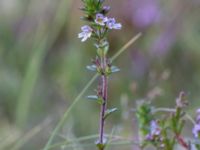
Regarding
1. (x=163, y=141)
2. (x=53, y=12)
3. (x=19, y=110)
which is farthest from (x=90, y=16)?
(x=53, y=12)

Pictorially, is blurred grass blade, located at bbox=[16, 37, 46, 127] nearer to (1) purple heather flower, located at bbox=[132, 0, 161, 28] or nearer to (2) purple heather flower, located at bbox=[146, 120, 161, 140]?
(2) purple heather flower, located at bbox=[146, 120, 161, 140]

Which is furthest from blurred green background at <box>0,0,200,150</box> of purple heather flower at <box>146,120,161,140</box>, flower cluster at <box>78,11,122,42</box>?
flower cluster at <box>78,11,122,42</box>

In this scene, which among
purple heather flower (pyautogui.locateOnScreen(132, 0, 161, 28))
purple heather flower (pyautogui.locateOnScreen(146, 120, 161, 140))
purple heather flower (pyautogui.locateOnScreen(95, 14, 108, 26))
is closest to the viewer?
purple heather flower (pyautogui.locateOnScreen(95, 14, 108, 26))

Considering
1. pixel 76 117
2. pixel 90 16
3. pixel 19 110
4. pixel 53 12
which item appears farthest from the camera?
pixel 53 12

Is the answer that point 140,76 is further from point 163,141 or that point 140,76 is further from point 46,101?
point 163,141

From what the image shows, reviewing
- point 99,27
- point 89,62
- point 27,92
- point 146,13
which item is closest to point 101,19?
point 99,27

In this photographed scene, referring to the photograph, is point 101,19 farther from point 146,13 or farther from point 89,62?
point 146,13

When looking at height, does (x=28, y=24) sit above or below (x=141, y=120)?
above
